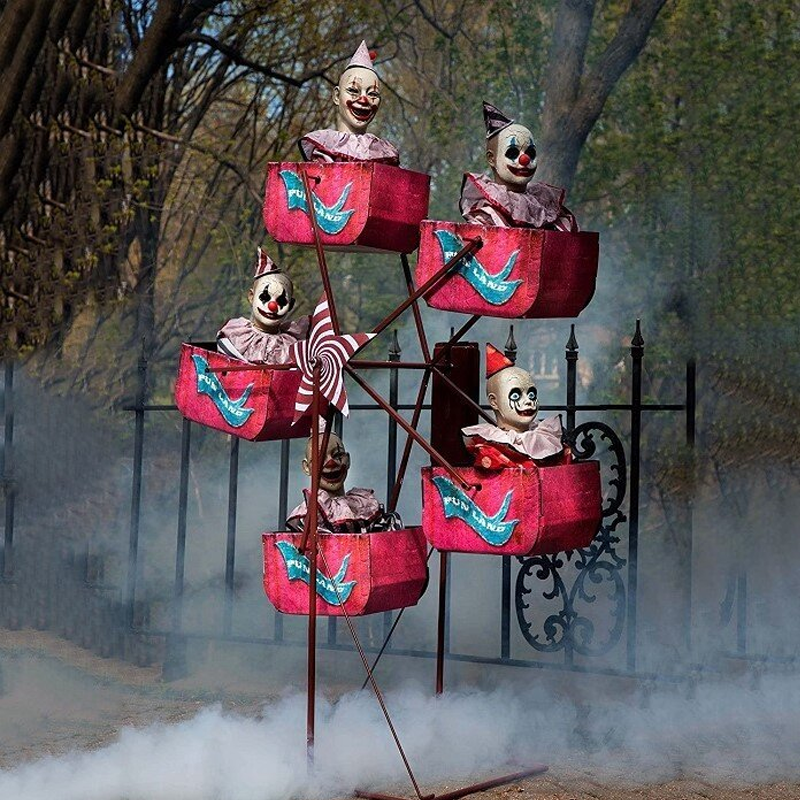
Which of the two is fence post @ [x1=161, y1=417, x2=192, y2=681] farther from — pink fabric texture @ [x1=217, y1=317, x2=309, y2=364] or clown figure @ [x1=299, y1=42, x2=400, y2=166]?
clown figure @ [x1=299, y1=42, x2=400, y2=166]

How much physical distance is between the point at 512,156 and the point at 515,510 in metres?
1.08

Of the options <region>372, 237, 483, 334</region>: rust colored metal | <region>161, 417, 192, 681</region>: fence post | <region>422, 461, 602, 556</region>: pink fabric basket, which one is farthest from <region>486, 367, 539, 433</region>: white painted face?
<region>161, 417, 192, 681</region>: fence post

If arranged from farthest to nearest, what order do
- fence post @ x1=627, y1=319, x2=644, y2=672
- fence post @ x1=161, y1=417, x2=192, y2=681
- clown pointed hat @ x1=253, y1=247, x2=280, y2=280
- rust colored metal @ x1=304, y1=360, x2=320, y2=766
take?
fence post @ x1=161, y1=417, x2=192, y2=681, fence post @ x1=627, y1=319, x2=644, y2=672, clown pointed hat @ x1=253, y1=247, x2=280, y2=280, rust colored metal @ x1=304, y1=360, x2=320, y2=766

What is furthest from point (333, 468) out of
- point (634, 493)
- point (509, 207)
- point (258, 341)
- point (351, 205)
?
point (634, 493)

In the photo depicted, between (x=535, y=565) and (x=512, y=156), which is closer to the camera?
(x=512, y=156)

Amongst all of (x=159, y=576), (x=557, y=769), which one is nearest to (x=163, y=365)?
A: (x=159, y=576)

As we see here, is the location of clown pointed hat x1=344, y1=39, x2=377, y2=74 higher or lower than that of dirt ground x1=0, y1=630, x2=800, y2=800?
higher

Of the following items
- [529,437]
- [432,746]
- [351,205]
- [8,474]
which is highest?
[351,205]

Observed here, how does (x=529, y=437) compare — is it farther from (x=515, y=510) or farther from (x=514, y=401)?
(x=515, y=510)

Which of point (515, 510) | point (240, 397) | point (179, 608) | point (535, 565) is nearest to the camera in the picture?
point (515, 510)

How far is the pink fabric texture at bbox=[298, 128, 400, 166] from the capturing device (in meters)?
4.00

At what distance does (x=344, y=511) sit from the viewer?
4.02 m

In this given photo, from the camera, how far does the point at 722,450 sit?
9.09 meters

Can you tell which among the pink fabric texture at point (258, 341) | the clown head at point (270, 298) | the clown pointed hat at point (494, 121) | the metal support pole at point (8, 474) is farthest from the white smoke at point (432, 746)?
the metal support pole at point (8, 474)
